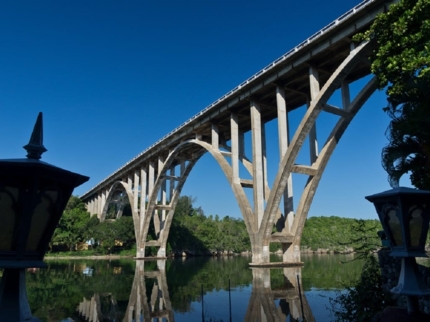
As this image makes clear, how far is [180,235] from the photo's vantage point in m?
60.6

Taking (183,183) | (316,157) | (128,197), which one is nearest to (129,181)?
(128,197)

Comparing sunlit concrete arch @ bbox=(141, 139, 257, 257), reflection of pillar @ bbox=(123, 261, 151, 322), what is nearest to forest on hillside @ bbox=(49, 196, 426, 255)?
sunlit concrete arch @ bbox=(141, 139, 257, 257)

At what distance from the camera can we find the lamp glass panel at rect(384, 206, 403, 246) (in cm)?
400

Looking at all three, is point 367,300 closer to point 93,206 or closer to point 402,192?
point 402,192

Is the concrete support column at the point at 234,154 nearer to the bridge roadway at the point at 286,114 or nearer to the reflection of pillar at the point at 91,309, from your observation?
the bridge roadway at the point at 286,114

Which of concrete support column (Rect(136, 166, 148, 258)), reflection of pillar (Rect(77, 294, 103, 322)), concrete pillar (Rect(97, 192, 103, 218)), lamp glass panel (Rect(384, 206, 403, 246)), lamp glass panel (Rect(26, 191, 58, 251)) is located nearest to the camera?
lamp glass panel (Rect(26, 191, 58, 251))

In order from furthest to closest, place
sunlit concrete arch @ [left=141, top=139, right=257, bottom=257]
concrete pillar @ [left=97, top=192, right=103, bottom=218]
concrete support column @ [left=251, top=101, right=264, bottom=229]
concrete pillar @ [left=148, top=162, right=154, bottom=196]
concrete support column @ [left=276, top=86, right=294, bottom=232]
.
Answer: concrete pillar @ [left=97, top=192, right=103, bottom=218], concrete pillar @ [left=148, top=162, right=154, bottom=196], sunlit concrete arch @ [left=141, top=139, right=257, bottom=257], concrete support column @ [left=251, top=101, right=264, bottom=229], concrete support column @ [left=276, top=86, right=294, bottom=232]

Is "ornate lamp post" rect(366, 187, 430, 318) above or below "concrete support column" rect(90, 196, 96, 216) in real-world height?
below

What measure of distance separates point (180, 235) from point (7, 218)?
194 ft

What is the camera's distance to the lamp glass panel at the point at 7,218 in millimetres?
2709

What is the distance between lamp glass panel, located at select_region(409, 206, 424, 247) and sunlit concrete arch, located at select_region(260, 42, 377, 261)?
17154 millimetres

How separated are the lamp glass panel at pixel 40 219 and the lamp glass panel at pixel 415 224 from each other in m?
3.56

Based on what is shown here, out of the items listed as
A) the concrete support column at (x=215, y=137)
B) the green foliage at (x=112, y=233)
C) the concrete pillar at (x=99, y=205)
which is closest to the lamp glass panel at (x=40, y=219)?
the concrete support column at (x=215, y=137)

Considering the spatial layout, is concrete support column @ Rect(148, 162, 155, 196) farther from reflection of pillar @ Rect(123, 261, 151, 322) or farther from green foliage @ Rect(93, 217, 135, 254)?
reflection of pillar @ Rect(123, 261, 151, 322)
